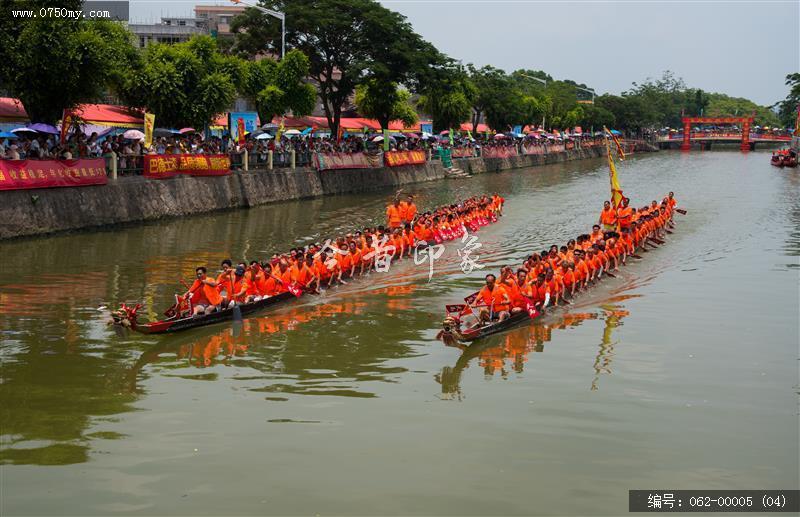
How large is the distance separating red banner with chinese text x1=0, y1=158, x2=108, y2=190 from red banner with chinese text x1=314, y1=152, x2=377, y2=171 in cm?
1544

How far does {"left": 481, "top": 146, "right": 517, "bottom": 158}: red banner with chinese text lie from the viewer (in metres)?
65.9

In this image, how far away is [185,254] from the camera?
2581cm

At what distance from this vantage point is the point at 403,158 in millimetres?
52750

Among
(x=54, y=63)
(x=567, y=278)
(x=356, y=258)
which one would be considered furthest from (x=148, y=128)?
(x=567, y=278)

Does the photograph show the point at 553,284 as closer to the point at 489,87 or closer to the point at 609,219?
the point at 609,219

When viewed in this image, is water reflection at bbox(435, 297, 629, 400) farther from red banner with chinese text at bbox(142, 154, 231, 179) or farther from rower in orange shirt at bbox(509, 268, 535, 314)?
red banner with chinese text at bbox(142, 154, 231, 179)

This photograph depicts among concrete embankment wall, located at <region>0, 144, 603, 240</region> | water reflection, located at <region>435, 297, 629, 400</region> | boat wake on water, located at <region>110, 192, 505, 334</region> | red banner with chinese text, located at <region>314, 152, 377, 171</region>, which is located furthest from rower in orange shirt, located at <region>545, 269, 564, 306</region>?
red banner with chinese text, located at <region>314, 152, 377, 171</region>

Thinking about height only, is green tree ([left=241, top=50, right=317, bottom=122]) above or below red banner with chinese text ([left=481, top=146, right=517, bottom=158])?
above

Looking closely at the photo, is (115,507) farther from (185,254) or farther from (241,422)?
(185,254)

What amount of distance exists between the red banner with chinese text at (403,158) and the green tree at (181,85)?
15447 mm

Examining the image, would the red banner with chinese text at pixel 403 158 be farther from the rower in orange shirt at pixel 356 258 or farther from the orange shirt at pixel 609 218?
the rower in orange shirt at pixel 356 258

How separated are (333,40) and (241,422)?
131ft

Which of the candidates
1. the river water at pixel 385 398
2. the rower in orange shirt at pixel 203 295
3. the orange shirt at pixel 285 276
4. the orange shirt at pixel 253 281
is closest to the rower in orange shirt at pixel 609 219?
the river water at pixel 385 398

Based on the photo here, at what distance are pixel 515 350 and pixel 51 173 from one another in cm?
1711
